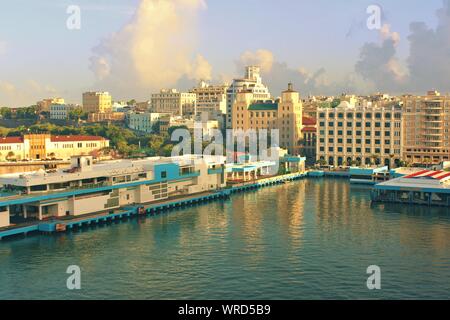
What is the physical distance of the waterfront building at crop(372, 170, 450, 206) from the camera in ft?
119

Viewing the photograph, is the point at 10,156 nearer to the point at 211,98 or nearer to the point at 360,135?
the point at 360,135

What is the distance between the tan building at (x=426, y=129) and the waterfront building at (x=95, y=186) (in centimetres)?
2372

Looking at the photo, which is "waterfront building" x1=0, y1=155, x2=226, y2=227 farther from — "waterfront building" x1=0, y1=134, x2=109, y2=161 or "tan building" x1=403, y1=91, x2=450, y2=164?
"waterfront building" x1=0, y1=134, x2=109, y2=161

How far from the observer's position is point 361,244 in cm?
2534

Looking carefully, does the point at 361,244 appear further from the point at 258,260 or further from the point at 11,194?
the point at 11,194

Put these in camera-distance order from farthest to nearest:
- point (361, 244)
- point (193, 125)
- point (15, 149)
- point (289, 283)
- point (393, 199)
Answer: point (193, 125), point (15, 149), point (393, 199), point (361, 244), point (289, 283)

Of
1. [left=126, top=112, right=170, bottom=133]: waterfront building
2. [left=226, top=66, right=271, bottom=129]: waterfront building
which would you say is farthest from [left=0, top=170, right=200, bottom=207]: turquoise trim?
[left=126, top=112, right=170, bottom=133]: waterfront building

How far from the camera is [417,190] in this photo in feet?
120

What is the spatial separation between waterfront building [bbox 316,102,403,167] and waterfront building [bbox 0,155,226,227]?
20961mm

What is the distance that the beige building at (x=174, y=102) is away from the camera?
97500mm

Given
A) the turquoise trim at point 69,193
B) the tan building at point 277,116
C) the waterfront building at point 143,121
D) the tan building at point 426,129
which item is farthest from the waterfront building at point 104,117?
the turquoise trim at point 69,193

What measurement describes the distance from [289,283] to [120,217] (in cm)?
1349
